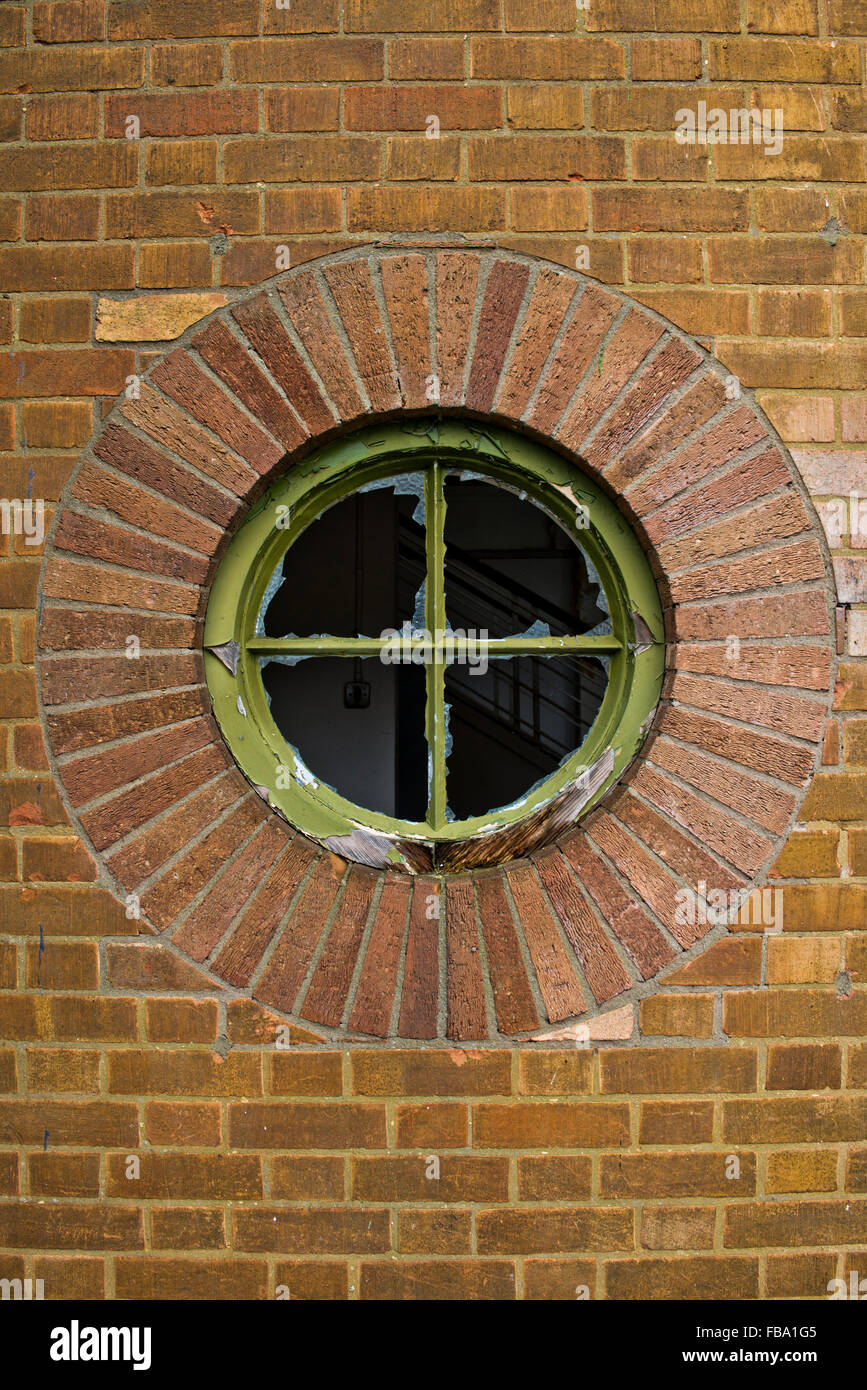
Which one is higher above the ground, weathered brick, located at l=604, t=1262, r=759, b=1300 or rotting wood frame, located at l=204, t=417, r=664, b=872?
rotting wood frame, located at l=204, t=417, r=664, b=872

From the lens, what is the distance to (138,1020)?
1.60m

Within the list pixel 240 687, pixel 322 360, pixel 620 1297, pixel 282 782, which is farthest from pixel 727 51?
pixel 620 1297

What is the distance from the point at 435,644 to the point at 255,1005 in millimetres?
757

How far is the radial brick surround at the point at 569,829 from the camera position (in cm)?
157

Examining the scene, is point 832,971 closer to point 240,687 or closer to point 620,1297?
point 620,1297

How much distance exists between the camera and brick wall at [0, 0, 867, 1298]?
5.18ft

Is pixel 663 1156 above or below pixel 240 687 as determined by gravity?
below

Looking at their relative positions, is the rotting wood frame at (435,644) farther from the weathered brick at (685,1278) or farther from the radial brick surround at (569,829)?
the weathered brick at (685,1278)

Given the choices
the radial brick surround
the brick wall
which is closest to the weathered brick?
the brick wall

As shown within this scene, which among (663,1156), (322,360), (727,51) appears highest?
(727,51)

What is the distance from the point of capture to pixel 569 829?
1.62 meters

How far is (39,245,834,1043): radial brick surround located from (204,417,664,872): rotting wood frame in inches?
2.2

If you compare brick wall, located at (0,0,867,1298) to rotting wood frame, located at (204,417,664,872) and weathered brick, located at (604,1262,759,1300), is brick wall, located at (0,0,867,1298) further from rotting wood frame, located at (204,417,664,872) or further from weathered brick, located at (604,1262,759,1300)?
rotting wood frame, located at (204,417,664,872)

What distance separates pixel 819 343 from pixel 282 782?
52.8 inches
